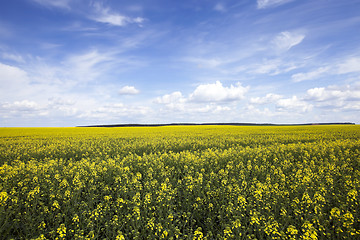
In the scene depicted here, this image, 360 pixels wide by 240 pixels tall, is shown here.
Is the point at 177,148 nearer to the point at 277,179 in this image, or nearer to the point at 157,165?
the point at 157,165

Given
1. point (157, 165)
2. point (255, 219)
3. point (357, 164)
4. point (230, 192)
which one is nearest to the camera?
point (255, 219)

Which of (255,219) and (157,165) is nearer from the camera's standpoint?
(255,219)

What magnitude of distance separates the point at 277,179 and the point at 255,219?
13.6 ft

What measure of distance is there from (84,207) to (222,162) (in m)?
7.30

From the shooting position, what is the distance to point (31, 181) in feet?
26.0

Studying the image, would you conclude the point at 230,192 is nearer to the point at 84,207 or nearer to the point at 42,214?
the point at 84,207

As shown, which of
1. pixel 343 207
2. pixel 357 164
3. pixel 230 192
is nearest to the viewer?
pixel 343 207

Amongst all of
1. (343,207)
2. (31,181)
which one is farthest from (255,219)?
(31,181)

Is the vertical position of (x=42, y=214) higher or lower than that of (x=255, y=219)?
lower

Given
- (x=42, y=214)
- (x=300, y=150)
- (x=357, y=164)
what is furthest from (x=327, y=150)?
(x=42, y=214)

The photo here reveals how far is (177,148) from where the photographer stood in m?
16.7

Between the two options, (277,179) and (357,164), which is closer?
(277,179)

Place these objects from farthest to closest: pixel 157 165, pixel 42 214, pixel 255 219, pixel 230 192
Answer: pixel 157 165 → pixel 230 192 → pixel 42 214 → pixel 255 219

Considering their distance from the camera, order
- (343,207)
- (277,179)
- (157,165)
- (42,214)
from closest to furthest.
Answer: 1. (343,207)
2. (42,214)
3. (277,179)
4. (157,165)
